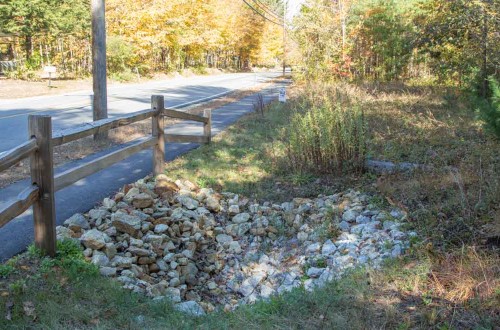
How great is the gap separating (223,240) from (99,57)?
237 inches

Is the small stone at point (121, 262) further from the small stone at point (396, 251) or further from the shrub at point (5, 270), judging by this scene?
the small stone at point (396, 251)

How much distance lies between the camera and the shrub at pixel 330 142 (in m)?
7.82

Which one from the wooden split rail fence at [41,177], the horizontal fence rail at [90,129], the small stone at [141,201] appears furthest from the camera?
the small stone at [141,201]

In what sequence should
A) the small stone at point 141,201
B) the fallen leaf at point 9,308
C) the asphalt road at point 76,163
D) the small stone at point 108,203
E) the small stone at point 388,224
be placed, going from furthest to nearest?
the small stone at point 141,201 → the small stone at point 108,203 → the small stone at point 388,224 → the asphalt road at point 76,163 → the fallen leaf at point 9,308

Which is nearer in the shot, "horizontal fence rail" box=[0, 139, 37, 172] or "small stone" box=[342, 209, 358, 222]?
"horizontal fence rail" box=[0, 139, 37, 172]

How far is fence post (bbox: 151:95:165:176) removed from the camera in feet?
25.7

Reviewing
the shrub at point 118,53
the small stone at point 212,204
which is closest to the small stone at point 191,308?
the small stone at point 212,204

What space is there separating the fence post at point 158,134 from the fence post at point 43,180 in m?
3.27

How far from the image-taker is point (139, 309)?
4.12m

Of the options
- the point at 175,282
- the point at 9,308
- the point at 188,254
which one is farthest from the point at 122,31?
the point at 9,308

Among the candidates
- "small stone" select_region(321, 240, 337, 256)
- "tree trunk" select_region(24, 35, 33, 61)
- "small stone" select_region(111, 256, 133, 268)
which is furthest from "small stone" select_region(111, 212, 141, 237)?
"tree trunk" select_region(24, 35, 33, 61)

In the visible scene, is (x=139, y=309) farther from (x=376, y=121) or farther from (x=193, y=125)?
(x=193, y=125)

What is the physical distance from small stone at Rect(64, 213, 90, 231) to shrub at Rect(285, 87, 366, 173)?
148 inches

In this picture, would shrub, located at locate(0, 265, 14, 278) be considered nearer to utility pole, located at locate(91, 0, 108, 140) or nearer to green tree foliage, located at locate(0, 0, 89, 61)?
utility pole, located at locate(91, 0, 108, 140)
